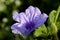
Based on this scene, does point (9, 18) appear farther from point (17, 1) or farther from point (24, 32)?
point (24, 32)

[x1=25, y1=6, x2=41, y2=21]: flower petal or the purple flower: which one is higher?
[x1=25, y1=6, x2=41, y2=21]: flower petal

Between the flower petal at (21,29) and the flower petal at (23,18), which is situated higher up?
the flower petal at (23,18)

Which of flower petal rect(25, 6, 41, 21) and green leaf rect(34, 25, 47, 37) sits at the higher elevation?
flower petal rect(25, 6, 41, 21)

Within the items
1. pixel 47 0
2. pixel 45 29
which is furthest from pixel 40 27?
pixel 47 0

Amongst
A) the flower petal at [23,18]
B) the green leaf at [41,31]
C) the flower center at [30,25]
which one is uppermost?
the flower petal at [23,18]

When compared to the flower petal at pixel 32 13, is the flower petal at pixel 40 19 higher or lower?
lower

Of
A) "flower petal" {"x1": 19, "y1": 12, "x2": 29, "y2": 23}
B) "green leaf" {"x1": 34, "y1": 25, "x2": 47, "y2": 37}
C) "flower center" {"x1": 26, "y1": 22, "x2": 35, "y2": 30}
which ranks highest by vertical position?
"flower petal" {"x1": 19, "y1": 12, "x2": 29, "y2": 23}

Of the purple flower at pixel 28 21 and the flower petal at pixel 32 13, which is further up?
the flower petal at pixel 32 13

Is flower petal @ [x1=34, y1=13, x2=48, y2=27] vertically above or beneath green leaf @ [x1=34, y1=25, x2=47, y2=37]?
above
